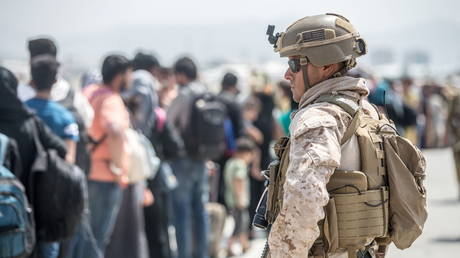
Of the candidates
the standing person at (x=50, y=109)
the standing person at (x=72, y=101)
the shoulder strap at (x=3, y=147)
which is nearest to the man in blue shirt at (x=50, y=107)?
the standing person at (x=50, y=109)

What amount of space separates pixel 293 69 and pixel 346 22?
13.1 inches

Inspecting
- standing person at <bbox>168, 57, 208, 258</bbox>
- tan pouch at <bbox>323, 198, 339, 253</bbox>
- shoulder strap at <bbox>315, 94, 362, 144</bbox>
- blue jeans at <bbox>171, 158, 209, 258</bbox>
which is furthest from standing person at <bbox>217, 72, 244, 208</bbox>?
tan pouch at <bbox>323, 198, 339, 253</bbox>

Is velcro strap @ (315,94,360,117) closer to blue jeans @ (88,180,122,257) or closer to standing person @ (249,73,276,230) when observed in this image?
blue jeans @ (88,180,122,257)

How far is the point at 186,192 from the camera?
875 centimetres

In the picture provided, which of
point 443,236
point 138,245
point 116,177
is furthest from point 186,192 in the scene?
point 443,236

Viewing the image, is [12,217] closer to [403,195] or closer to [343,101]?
[343,101]

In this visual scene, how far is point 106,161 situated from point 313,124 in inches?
148

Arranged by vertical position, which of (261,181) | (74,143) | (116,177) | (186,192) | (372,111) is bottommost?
(261,181)

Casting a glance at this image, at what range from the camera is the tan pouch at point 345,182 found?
13.0 ft

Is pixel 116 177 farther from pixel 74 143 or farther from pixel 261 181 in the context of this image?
pixel 261 181

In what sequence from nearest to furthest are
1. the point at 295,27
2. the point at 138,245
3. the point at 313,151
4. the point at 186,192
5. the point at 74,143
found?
the point at 313,151 < the point at 295,27 < the point at 74,143 < the point at 138,245 < the point at 186,192

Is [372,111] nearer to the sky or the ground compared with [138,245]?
nearer to the sky

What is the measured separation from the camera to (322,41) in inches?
160

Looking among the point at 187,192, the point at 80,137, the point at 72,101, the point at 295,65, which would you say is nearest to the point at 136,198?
the point at 187,192
